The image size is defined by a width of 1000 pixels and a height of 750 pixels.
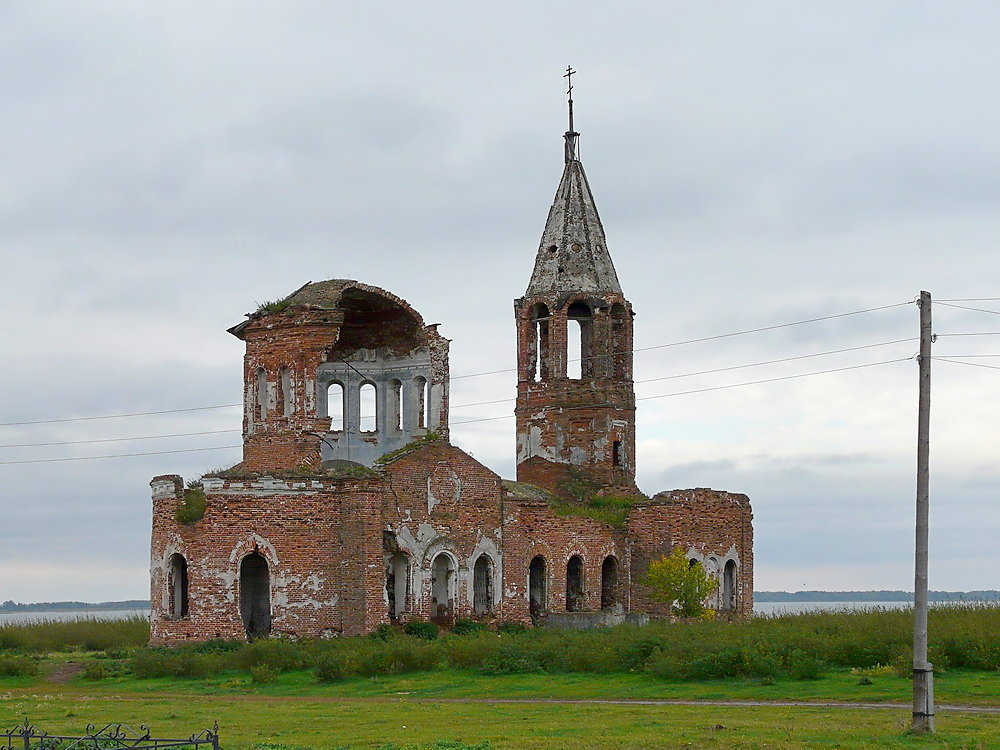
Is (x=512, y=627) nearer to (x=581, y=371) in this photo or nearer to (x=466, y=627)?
(x=466, y=627)

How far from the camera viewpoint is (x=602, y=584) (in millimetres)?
43781

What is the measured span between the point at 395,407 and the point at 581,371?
641cm

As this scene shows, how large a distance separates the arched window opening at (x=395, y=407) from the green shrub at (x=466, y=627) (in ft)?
24.0

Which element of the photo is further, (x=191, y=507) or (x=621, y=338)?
(x=621, y=338)

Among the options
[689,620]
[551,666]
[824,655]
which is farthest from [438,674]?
[689,620]

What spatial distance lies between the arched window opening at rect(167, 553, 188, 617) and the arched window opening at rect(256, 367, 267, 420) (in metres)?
4.77

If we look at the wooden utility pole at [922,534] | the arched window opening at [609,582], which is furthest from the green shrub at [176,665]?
the wooden utility pole at [922,534]

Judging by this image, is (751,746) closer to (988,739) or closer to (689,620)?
(988,739)

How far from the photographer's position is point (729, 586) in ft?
151

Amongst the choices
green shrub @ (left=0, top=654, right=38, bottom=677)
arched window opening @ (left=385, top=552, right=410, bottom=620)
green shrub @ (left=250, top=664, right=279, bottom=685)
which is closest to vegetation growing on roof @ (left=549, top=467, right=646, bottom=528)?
arched window opening @ (left=385, top=552, right=410, bottom=620)

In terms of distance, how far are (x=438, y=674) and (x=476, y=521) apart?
29.0 feet

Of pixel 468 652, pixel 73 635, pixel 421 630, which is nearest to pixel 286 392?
pixel 421 630

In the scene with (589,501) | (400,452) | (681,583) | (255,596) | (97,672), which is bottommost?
(97,672)

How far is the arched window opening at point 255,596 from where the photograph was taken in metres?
38.2
